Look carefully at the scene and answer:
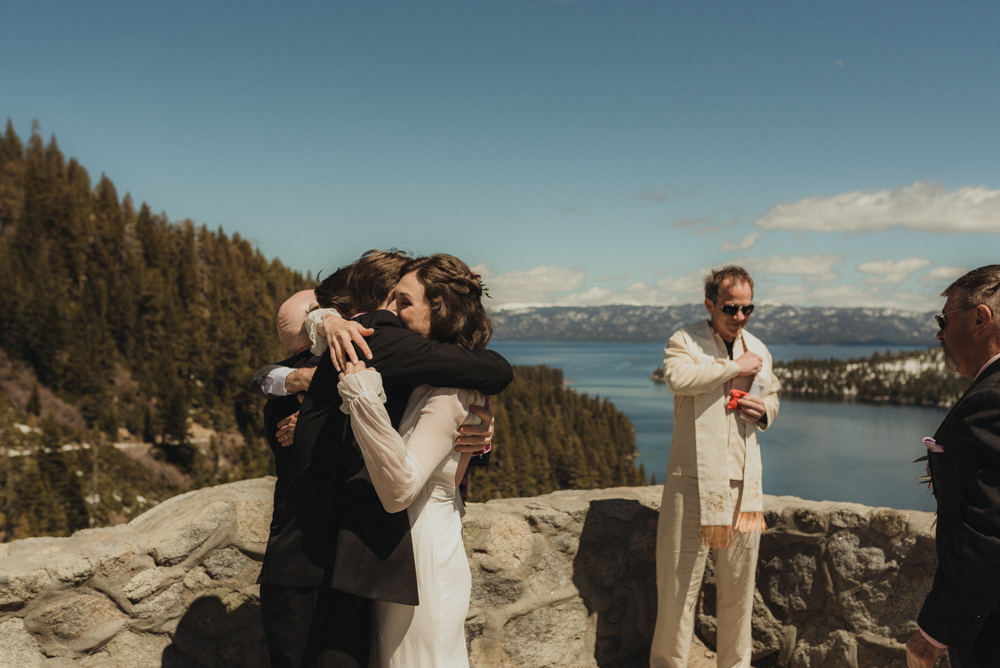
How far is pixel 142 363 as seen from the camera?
57094 mm

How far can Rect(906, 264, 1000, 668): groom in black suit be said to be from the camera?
5.30ft

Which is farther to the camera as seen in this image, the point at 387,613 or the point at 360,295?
the point at 360,295

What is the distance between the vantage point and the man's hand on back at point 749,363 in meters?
3.19

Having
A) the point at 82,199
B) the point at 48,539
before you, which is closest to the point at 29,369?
the point at 82,199

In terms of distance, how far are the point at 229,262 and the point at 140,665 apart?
72.7 meters

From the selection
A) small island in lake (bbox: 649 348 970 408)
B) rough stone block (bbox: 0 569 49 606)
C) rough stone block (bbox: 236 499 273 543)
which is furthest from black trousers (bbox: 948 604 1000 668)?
small island in lake (bbox: 649 348 970 408)

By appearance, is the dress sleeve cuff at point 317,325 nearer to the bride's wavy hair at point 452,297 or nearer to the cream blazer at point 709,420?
the bride's wavy hair at point 452,297

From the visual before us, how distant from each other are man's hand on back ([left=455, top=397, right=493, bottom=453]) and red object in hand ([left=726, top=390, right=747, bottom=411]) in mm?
1774

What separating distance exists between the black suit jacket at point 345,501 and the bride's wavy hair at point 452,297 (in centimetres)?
12

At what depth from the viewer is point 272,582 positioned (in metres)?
1.71

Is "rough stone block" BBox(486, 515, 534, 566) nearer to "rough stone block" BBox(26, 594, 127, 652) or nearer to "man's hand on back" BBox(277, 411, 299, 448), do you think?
"man's hand on back" BBox(277, 411, 299, 448)

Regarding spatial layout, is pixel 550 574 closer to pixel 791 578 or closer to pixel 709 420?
pixel 709 420

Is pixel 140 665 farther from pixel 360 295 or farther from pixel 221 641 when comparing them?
pixel 360 295

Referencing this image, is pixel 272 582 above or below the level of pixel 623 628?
above
